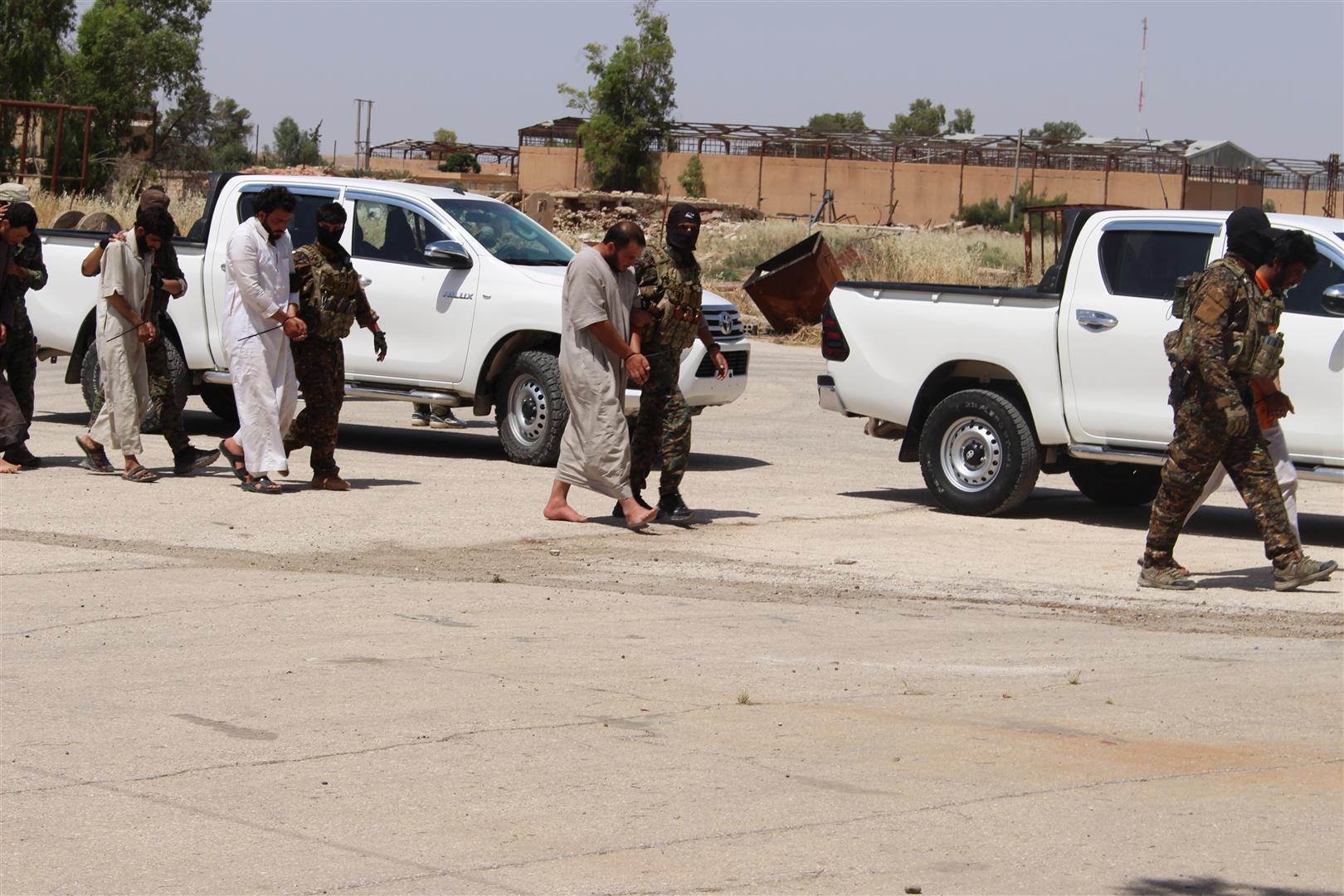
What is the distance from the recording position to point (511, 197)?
188 ft

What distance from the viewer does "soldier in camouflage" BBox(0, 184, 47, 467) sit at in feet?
38.6

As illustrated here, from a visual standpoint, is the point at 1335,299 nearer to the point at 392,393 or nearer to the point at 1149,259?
the point at 1149,259

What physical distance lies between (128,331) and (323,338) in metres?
1.30

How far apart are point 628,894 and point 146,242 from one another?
27.0 feet

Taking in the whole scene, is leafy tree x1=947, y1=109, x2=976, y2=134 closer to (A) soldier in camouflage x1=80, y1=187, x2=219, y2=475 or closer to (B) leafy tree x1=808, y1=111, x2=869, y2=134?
(B) leafy tree x1=808, y1=111, x2=869, y2=134

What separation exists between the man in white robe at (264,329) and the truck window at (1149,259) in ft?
16.7

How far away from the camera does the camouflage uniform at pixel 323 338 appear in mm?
11250

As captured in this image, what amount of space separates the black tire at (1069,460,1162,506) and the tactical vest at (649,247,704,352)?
123 inches

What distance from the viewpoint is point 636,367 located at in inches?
389

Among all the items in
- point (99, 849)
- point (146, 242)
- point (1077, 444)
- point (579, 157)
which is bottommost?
point (99, 849)

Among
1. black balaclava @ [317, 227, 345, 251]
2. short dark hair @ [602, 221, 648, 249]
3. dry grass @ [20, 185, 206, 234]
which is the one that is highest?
dry grass @ [20, 185, 206, 234]

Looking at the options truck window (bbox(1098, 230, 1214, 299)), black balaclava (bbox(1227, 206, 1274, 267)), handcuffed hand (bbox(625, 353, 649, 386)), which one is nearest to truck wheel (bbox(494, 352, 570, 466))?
handcuffed hand (bbox(625, 353, 649, 386))

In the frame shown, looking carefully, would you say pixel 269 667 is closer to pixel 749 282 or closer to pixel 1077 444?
pixel 1077 444

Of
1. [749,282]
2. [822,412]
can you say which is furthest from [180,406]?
[749,282]
